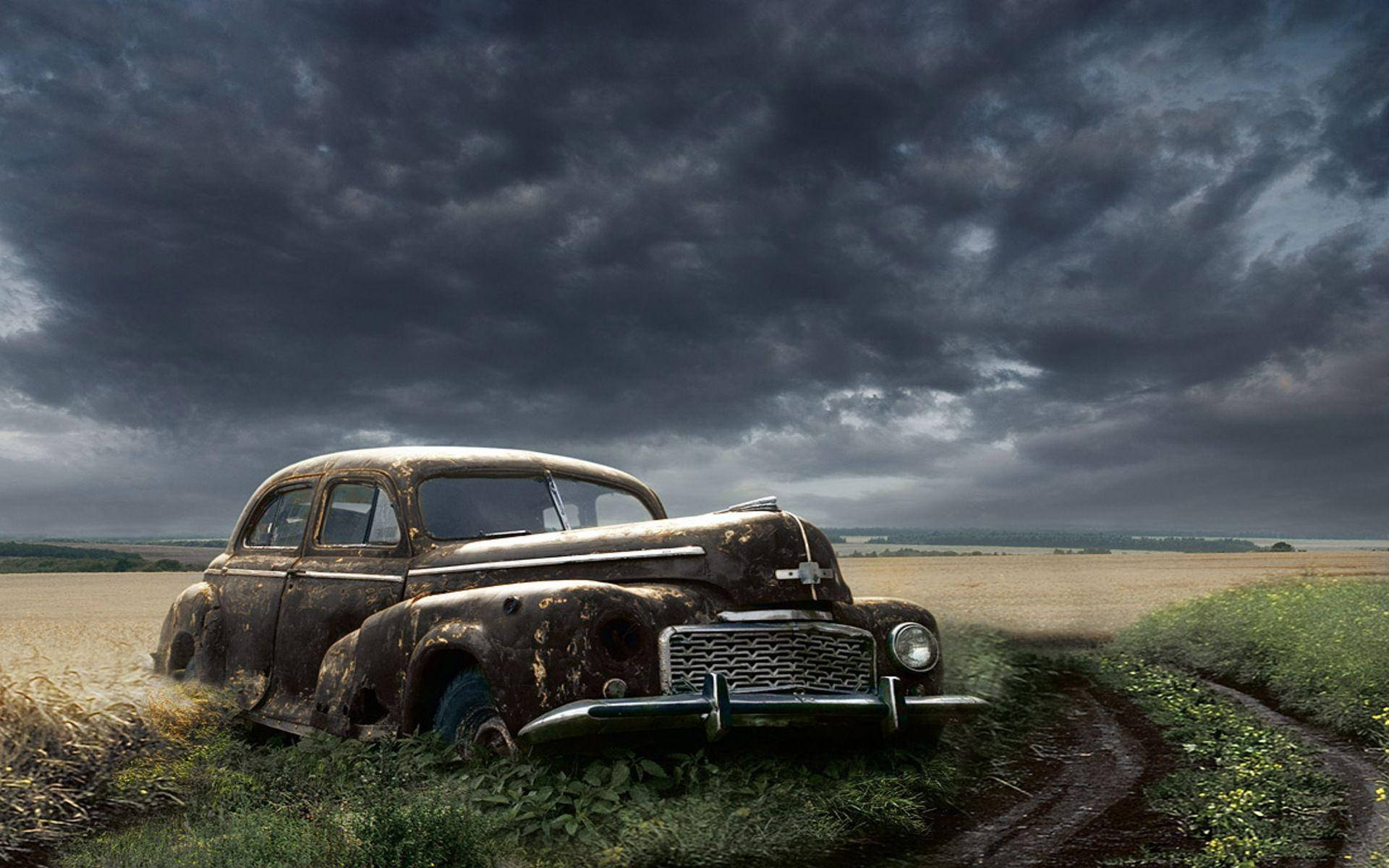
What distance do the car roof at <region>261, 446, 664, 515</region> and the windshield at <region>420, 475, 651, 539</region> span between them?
0.08 metres

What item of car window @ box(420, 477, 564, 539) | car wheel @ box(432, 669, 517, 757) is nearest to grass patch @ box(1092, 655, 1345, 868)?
car wheel @ box(432, 669, 517, 757)

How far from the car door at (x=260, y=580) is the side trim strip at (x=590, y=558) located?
205 centimetres

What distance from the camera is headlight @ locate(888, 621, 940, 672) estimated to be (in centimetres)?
574

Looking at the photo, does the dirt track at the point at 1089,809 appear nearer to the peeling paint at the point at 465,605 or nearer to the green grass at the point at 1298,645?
the green grass at the point at 1298,645

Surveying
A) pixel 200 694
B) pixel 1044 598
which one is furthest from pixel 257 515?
pixel 1044 598

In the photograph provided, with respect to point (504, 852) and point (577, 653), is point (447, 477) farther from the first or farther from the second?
point (504, 852)

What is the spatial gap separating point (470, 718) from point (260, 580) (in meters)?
3.02

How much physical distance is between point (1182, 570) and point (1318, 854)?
34464mm

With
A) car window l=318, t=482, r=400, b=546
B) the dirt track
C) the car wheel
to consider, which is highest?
car window l=318, t=482, r=400, b=546

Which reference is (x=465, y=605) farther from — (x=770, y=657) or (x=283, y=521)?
(x=283, y=521)

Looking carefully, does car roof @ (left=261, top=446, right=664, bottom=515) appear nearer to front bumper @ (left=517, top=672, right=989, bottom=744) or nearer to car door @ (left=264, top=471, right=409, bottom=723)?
car door @ (left=264, top=471, right=409, bottom=723)

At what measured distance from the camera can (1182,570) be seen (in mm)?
36531

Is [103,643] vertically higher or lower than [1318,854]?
higher

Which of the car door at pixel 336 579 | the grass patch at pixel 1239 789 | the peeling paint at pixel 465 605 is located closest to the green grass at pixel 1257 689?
the grass patch at pixel 1239 789
